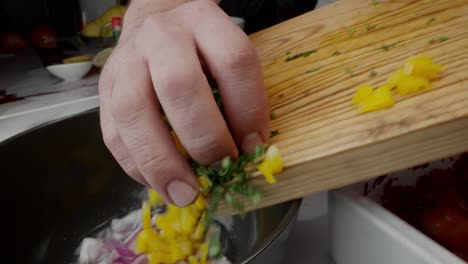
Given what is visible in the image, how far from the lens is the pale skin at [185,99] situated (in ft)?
1.11

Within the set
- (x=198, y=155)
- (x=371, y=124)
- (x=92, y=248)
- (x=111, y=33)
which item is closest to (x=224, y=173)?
(x=198, y=155)

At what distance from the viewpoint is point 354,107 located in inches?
14.7

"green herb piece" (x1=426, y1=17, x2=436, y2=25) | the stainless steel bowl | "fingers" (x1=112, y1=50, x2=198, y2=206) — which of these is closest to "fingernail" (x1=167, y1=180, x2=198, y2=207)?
"fingers" (x1=112, y1=50, x2=198, y2=206)

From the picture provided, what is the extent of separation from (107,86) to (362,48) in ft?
0.92

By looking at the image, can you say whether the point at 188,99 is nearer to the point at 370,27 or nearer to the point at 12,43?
the point at 370,27

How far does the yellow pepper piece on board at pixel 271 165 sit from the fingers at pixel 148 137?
64 mm

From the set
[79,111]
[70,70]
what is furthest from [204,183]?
[70,70]

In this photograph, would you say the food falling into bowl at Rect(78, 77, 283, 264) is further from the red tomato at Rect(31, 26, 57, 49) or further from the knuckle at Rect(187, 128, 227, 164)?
the red tomato at Rect(31, 26, 57, 49)

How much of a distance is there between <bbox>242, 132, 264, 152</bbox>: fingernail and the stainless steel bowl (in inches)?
8.2

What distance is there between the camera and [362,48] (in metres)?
0.47

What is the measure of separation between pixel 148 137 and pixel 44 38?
151 centimetres

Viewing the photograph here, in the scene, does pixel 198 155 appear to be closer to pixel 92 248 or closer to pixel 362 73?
pixel 362 73

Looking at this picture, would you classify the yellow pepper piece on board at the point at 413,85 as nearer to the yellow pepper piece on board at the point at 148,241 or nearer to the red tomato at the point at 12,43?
the yellow pepper piece on board at the point at 148,241

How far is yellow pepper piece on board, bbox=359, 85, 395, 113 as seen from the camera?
0.35 metres
